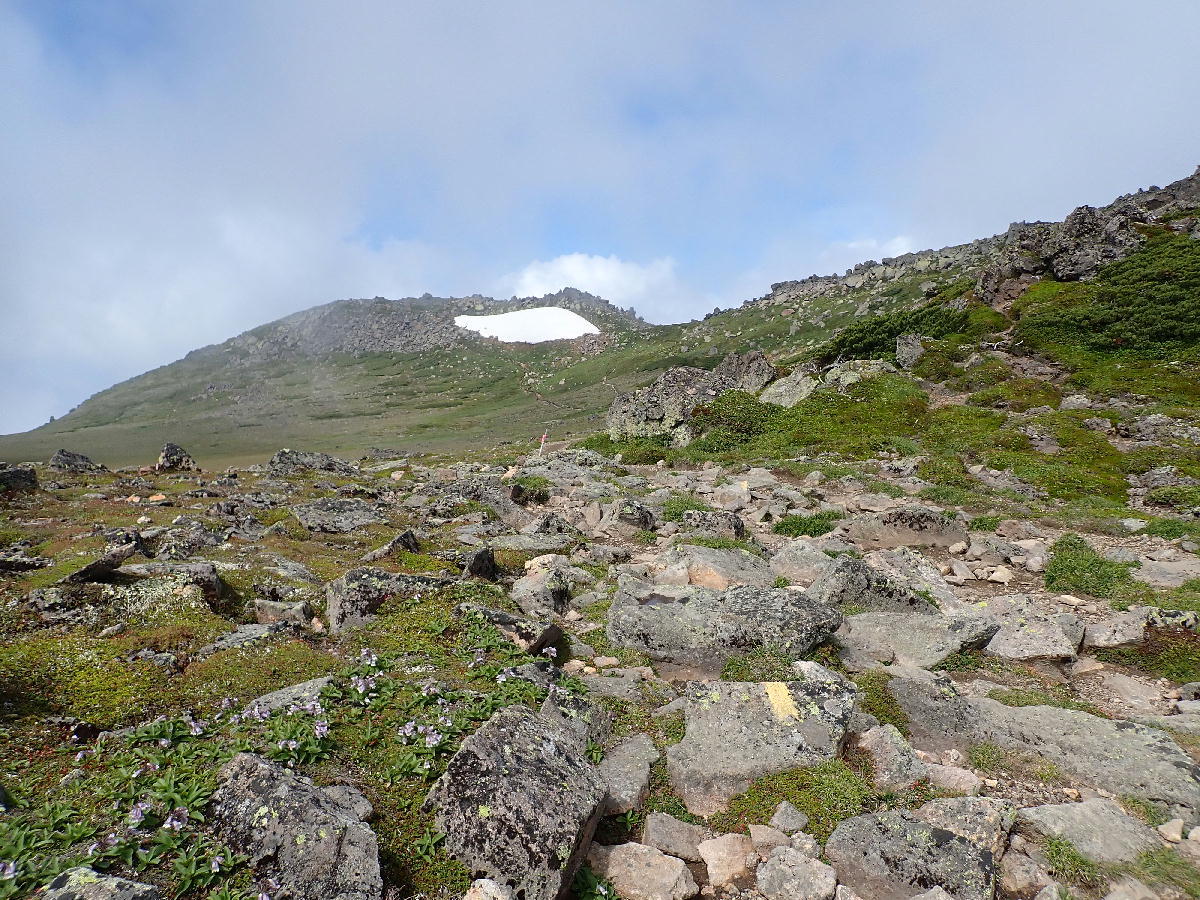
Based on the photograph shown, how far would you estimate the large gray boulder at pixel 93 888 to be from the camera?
371 centimetres

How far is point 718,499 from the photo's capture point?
23766mm

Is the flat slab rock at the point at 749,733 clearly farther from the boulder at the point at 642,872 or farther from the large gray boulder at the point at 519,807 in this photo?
the large gray boulder at the point at 519,807

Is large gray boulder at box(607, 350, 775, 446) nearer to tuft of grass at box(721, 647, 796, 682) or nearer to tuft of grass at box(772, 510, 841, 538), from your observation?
tuft of grass at box(772, 510, 841, 538)

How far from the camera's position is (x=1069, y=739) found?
7559 mm

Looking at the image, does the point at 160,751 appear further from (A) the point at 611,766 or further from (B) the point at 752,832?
(B) the point at 752,832

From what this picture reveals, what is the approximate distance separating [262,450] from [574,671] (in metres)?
122

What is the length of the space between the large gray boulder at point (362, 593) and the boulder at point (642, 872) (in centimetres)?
569

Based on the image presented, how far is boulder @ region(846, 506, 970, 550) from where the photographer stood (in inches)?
675

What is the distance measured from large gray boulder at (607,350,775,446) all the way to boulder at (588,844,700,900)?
33737mm

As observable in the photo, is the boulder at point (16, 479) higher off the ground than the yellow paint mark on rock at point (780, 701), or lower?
higher

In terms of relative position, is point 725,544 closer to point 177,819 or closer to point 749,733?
point 749,733

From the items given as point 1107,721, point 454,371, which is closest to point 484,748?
point 1107,721

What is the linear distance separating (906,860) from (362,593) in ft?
28.0

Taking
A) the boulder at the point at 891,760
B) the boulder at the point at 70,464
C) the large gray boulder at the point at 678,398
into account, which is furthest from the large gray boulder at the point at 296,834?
the boulder at the point at 70,464
